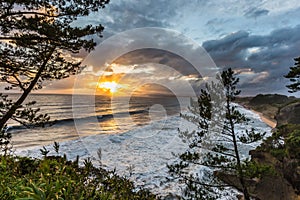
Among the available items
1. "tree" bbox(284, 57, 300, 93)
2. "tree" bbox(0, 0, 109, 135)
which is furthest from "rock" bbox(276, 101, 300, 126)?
"tree" bbox(0, 0, 109, 135)

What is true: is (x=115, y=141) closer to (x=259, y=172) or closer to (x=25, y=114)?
(x=25, y=114)

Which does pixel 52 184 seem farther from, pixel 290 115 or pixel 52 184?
pixel 290 115

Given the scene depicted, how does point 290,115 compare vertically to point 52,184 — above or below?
below

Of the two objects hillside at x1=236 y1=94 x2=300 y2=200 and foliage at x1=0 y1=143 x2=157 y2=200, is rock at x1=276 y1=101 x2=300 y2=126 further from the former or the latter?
foliage at x1=0 y1=143 x2=157 y2=200

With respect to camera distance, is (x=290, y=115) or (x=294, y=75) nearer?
(x=294, y=75)

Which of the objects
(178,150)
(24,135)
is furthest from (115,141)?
(24,135)

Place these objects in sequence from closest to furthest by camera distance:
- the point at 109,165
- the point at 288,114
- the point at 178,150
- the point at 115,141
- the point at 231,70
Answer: the point at 231,70 < the point at 109,165 < the point at 178,150 < the point at 115,141 < the point at 288,114

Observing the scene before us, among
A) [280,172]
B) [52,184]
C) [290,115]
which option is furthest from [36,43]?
[290,115]

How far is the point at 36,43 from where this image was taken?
23.1 feet

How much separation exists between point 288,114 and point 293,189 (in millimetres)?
20574

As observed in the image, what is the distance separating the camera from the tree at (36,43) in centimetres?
666

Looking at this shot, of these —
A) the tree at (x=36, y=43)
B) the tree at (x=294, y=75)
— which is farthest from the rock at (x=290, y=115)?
the tree at (x=36, y=43)

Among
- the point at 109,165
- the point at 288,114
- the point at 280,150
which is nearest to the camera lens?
the point at 280,150

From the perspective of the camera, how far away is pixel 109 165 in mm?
14789
